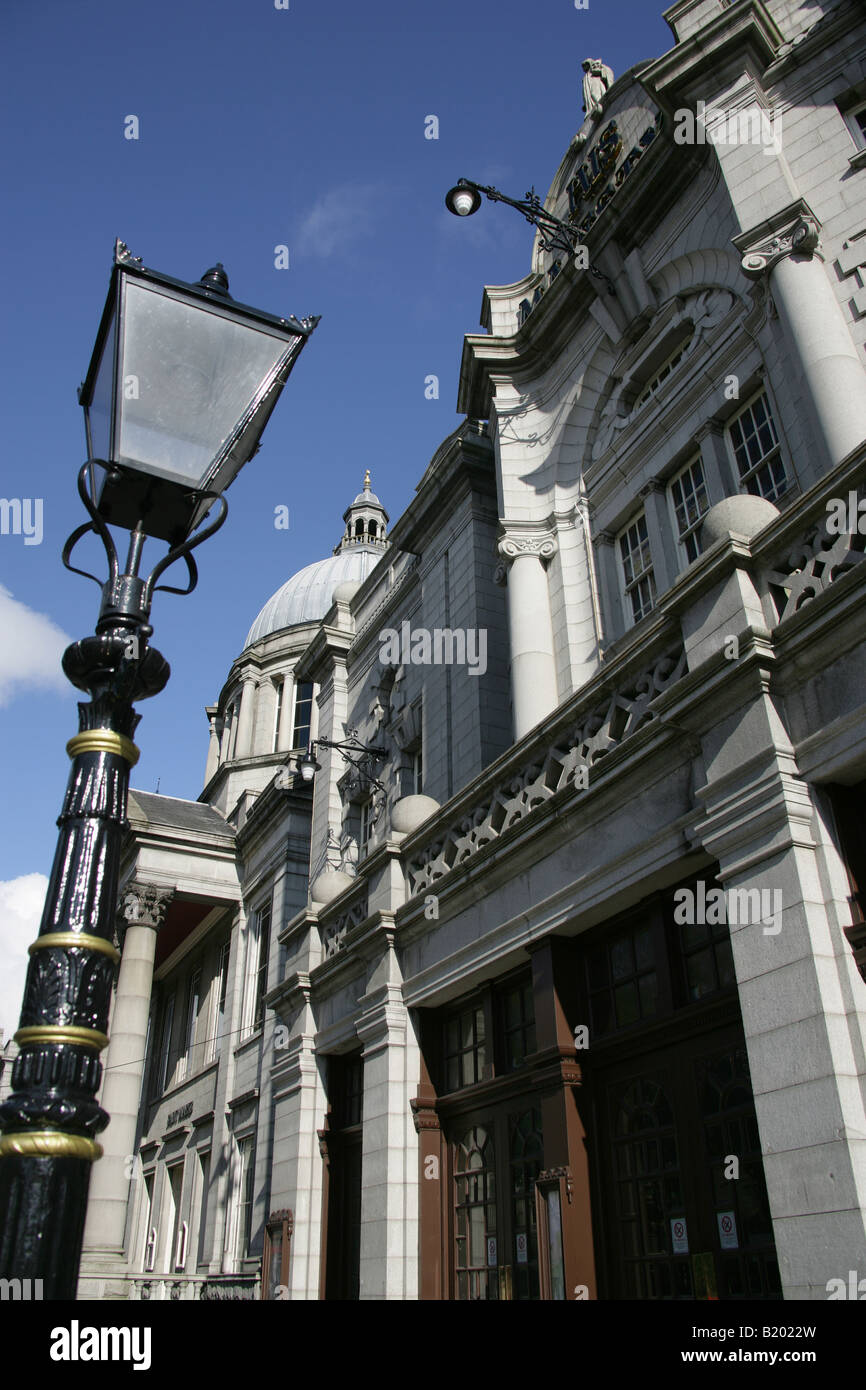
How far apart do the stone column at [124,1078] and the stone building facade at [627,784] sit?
8.6 inches

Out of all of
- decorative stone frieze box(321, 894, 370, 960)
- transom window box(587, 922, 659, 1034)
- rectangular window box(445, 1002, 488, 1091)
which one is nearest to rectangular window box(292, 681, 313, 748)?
decorative stone frieze box(321, 894, 370, 960)

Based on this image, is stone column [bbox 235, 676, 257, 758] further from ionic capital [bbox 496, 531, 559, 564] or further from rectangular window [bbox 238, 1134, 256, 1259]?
ionic capital [bbox 496, 531, 559, 564]

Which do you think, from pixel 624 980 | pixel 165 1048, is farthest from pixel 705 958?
pixel 165 1048

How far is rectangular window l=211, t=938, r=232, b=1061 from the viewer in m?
28.1

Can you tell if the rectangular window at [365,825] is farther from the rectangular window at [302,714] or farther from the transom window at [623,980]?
the rectangular window at [302,714]

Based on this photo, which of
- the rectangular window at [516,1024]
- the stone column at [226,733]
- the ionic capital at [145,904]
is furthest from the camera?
the stone column at [226,733]

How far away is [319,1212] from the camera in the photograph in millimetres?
13562

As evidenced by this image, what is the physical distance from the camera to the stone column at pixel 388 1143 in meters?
10.7

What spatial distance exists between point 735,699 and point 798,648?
618 millimetres

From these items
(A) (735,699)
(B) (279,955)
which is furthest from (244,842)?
(A) (735,699)

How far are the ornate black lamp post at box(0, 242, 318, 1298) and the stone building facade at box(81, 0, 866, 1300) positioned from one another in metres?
4.07

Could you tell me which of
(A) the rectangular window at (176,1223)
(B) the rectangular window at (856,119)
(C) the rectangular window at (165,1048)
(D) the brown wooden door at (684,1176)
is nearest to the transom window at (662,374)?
(B) the rectangular window at (856,119)

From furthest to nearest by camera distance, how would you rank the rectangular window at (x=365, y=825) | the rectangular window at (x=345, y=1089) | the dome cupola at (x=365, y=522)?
the dome cupola at (x=365, y=522) < the rectangular window at (x=365, y=825) < the rectangular window at (x=345, y=1089)

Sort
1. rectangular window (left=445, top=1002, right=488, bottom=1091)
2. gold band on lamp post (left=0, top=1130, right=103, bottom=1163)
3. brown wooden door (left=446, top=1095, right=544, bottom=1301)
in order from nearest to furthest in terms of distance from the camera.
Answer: gold band on lamp post (left=0, top=1130, right=103, bottom=1163) → brown wooden door (left=446, top=1095, right=544, bottom=1301) → rectangular window (left=445, top=1002, right=488, bottom=1091)
